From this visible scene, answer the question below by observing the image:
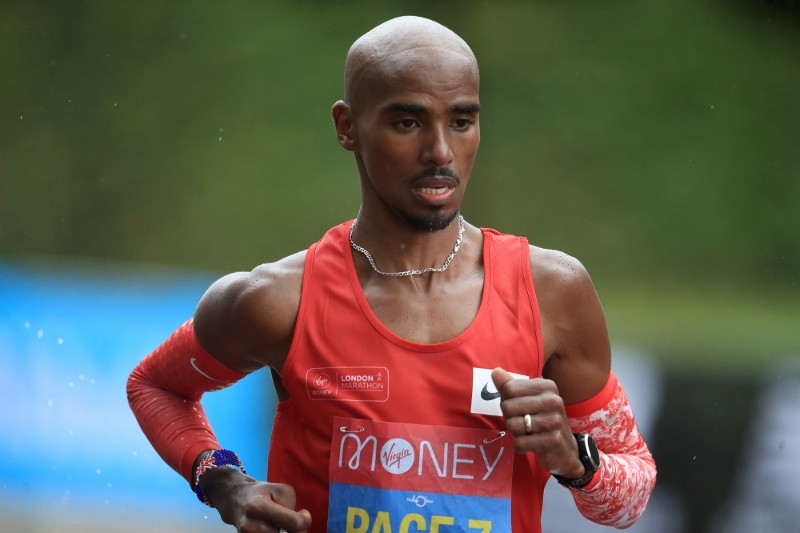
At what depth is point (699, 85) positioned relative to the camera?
387cm

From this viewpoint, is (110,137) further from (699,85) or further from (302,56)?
(699,85)

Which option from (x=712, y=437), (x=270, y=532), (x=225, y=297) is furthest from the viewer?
(x=712, y=437)

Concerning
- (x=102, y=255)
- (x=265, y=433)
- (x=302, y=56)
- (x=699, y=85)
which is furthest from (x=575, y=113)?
(x=102, y=255)

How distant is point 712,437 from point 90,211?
105 inches

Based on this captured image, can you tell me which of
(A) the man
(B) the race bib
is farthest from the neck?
(B) the race bib

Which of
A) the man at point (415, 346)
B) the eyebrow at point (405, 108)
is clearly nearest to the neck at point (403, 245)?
the man at point (415, 346)

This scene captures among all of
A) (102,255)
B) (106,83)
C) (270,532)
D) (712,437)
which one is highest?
(106,83)

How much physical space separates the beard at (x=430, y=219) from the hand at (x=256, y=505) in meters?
0.59

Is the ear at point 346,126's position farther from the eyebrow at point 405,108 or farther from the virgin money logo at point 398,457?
the virgin money logo at point 398,457

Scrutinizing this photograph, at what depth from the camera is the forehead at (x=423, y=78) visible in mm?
1908

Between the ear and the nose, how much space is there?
22 centimetres

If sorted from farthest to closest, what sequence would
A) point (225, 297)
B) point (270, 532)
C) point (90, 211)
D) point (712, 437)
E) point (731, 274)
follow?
point (90, 211)
point (731, 274)
point (712, 437)
point (225, 297)
point (270, 532)

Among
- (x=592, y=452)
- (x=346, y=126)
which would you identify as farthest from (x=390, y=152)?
(x=592, y=452)

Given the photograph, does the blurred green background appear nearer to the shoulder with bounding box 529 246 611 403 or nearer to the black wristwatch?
the shoulder with bounding box 529 246 611 403
